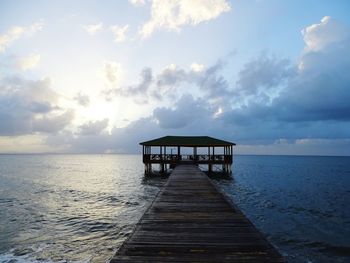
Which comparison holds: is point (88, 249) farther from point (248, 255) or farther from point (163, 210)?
point (248, 255)

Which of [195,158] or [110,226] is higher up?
[195,158]

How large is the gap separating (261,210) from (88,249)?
12.8 meters

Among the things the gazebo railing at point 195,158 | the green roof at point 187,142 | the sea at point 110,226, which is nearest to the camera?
the sea at point 110,226

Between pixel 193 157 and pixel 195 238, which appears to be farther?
pixel 193 157

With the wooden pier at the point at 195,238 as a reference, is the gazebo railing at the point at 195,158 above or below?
above

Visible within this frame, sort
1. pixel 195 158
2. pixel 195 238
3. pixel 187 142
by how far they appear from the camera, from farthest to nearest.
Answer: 1. pixel 187 142
2. pixel 195 158
3. pixel 195 238

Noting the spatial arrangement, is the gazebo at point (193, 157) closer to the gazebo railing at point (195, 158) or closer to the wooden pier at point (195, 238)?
the gazebo railing at point (195, 158)

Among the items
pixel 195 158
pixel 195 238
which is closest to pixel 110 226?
pixel 195 238

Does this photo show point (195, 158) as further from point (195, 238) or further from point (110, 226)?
point (195, 238)

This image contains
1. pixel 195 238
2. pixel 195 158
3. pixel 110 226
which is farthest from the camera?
pixel 195 158

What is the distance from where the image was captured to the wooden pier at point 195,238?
17.1ft

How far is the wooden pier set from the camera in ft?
17.1

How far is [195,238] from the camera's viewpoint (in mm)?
6359

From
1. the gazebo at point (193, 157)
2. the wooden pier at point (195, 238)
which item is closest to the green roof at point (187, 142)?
the gazebo at point (193, 157)
